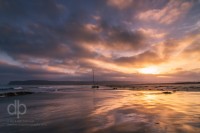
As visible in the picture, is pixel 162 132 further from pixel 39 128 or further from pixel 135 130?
pixel 39 128

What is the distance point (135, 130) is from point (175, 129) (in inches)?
98.5

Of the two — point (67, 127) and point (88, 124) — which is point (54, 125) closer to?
point (67, 127)

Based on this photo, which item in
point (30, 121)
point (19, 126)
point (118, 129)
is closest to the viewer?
point (118, 129)

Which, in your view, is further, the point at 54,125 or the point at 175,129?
the point at 54,125

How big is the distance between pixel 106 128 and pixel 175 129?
4316mm

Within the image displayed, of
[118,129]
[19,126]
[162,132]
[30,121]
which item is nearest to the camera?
[162,132]

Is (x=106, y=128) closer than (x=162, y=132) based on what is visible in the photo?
No

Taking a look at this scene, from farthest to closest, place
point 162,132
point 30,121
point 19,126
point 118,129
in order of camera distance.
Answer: point 30,121 → point 19,126 → point 118,129 → point 162,132

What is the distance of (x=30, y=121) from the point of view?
50.8ft

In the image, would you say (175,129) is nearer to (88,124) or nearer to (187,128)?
(187,128)

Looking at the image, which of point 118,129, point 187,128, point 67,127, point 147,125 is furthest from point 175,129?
point 67,127

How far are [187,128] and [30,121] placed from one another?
1129 centimetres

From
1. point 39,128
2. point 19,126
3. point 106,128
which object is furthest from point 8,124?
point 106,128

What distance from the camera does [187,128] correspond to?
12.8 metres
